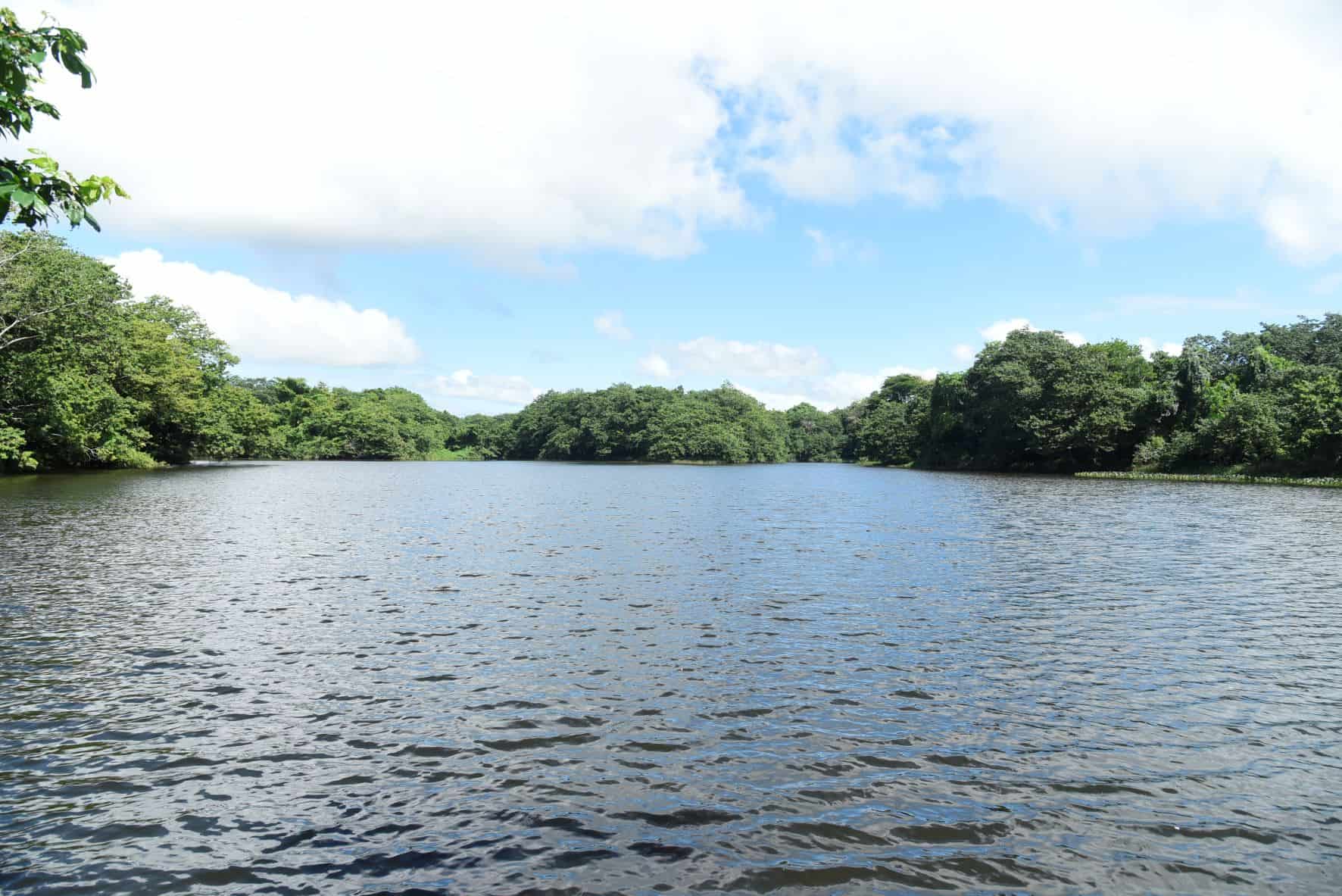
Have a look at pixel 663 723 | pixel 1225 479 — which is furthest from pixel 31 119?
pixel 1225 479

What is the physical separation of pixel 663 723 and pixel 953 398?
131047 mm

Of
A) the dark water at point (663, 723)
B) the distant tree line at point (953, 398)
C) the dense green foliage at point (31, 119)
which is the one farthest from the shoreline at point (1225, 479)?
the dense green foliage at point (31, 119)

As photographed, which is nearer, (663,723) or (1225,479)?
(663,723)

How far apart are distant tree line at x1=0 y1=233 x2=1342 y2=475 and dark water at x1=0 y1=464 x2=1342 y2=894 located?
3510 centimetres

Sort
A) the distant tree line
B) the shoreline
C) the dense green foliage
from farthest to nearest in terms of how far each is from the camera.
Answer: the shoreline, the distant tree line, the dense green foliage

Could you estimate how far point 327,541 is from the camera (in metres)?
29.7

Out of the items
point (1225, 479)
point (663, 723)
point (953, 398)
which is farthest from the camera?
point (953, 398)

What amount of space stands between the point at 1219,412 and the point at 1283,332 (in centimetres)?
3345

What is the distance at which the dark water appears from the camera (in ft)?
24.4

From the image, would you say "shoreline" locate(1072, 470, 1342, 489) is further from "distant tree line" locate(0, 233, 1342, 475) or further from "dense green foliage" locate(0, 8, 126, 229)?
"dense green foliage" locate(0, 8, 126, 229)

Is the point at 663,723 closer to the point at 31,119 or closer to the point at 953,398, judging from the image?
the point at 31,119

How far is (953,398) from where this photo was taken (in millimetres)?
131125

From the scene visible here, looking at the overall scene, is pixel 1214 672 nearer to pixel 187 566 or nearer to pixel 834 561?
pixel 834 561

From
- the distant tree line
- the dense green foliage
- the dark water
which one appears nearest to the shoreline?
the distant tree line
